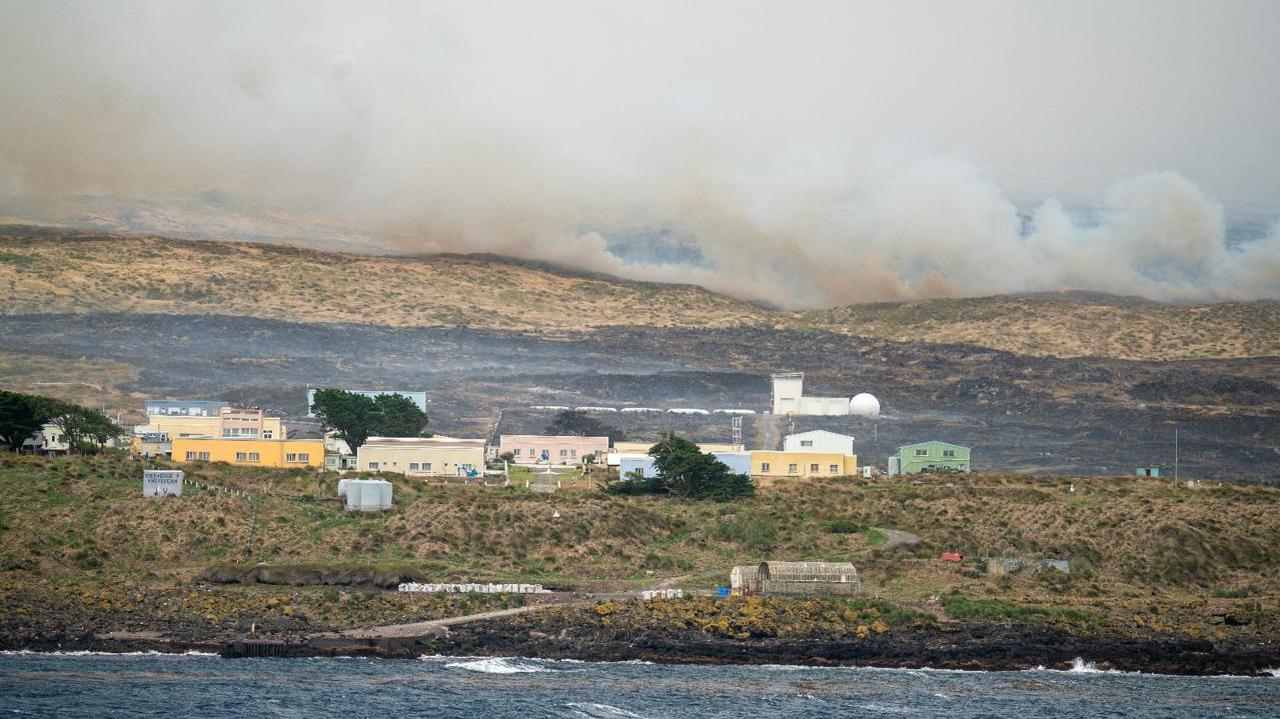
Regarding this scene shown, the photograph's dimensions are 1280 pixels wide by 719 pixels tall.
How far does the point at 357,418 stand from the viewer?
362 feet

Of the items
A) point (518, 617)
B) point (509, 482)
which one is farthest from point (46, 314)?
point (518, 617)

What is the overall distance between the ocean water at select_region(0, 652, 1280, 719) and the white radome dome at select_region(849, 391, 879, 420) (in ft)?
265

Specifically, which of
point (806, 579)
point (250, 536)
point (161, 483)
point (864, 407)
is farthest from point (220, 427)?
point (864, 407)

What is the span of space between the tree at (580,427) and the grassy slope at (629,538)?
3741 cm

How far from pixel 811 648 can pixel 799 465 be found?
144 feet

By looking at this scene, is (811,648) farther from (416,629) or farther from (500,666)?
(416,629)

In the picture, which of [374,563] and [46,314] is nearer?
[374,563]

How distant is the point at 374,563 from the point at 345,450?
35.1m

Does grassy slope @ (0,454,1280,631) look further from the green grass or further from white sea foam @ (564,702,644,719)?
white sea foam @ (564,702,644,719)

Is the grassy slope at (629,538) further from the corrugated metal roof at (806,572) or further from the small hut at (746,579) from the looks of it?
the small hut at (746,579)

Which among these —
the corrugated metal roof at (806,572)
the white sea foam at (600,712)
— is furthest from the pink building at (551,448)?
the white sea foam at (600,712)

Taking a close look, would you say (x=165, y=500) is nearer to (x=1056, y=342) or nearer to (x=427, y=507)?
(x=427, y=507)

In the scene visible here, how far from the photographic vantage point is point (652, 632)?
210ft

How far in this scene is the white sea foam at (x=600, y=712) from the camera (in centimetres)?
5256
